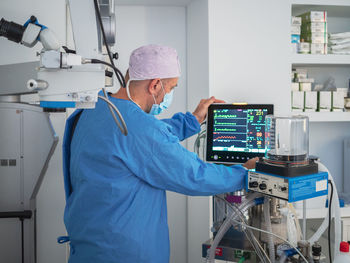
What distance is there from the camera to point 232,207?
4.95 feet

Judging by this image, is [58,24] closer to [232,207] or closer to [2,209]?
[2,209]

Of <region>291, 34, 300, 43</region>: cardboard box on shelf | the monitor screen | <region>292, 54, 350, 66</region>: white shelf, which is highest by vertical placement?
<region>291, 34, 300, 43</region>: cardboard box on shelf

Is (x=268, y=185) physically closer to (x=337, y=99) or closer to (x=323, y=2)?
(x=337, y=99)

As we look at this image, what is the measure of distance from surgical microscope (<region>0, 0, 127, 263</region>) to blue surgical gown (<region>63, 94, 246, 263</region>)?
0.12 metres

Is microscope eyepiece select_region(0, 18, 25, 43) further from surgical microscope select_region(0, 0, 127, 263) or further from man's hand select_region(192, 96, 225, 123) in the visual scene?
man's hand select_region(192, 96, 225, 123)

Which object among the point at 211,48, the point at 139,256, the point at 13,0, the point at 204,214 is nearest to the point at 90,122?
the point at 139,256

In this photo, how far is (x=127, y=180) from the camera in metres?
1.37

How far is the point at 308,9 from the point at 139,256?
2.24 m

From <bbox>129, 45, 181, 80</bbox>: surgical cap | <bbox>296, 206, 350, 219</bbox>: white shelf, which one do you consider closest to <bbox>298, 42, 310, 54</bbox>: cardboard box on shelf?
<bbox>296, 206, 350, 219</bbox>: white shelf

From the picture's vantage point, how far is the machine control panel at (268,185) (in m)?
1.27

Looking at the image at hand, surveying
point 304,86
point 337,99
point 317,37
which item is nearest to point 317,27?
point 317,37

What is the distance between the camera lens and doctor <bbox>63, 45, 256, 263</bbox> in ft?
4.36

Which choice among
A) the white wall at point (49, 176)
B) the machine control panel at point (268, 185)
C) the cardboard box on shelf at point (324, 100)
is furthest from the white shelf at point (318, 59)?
the white wall at point (49, 176)

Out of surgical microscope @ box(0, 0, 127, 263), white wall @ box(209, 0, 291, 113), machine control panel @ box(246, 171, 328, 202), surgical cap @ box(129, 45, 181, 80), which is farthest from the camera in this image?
white wall @ box(209, 0, 291, 113)
